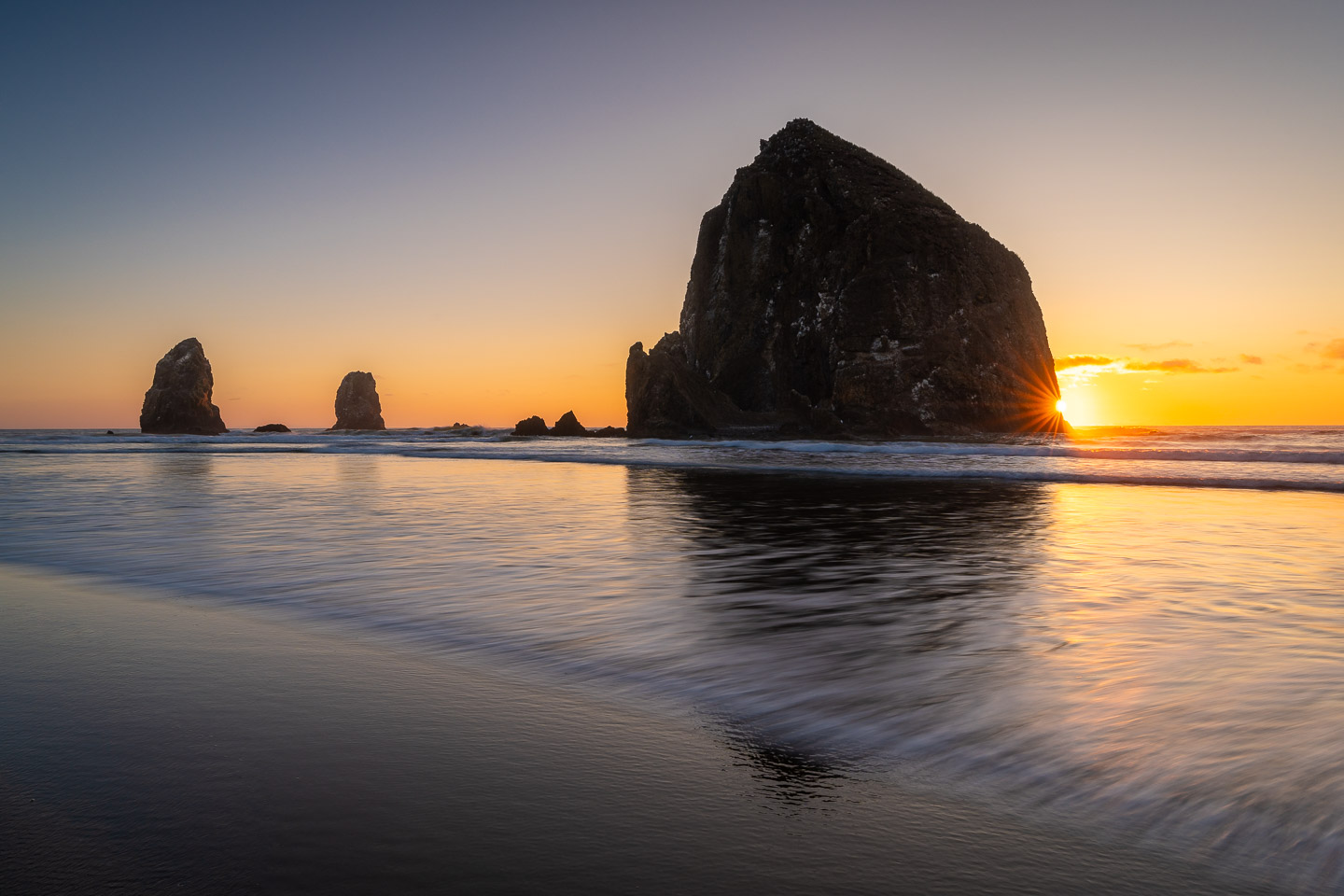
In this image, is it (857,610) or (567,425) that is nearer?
(857,610)

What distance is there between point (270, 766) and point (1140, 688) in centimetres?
398

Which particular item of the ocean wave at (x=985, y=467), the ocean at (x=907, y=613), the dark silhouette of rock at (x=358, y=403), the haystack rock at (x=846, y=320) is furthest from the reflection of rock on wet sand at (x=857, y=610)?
the dark silhouette of rock at (x=358, y=403)

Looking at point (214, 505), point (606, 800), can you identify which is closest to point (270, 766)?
point (606, 800)

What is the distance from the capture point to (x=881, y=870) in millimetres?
2340

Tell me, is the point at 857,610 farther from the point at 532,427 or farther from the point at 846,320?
the point at 532,427

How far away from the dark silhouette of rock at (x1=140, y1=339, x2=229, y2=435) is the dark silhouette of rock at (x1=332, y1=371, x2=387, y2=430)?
95.7ft

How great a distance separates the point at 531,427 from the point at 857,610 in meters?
74.4

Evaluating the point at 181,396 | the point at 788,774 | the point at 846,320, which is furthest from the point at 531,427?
the point at 788,774

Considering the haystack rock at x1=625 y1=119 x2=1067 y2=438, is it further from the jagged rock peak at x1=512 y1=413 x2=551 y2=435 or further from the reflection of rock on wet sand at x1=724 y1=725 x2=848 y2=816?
the reflection of rock on wet sand at x1=724 y1=725 x2=848 y2=816

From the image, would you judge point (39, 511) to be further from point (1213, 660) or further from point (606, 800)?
point (1213, 660)

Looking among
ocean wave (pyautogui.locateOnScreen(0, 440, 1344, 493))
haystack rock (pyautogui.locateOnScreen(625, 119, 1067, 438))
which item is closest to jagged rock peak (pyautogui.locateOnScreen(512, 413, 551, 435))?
haystack rock (pyautogui.locateOnScreen(625, 119, 1067, 438))

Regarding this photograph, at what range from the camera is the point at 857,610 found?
6.07 m

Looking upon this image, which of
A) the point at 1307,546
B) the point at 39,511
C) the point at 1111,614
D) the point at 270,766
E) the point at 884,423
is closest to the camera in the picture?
the point at 270,766

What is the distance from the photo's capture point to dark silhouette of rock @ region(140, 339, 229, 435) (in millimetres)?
104688
